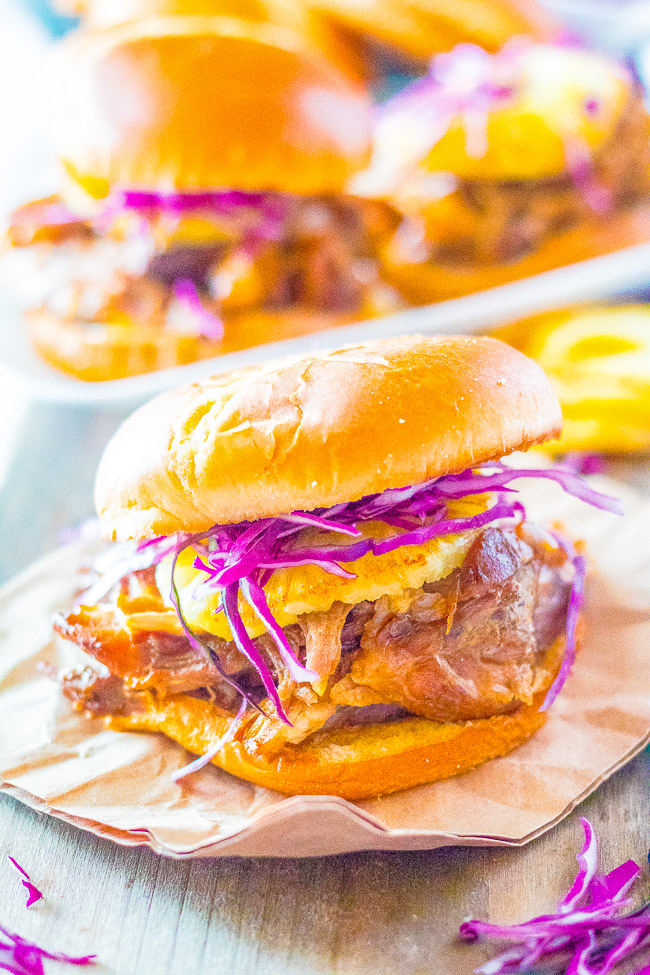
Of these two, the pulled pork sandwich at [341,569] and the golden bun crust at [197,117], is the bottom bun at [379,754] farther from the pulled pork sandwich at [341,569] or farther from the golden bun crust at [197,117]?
the golden bun crust at [197,117]

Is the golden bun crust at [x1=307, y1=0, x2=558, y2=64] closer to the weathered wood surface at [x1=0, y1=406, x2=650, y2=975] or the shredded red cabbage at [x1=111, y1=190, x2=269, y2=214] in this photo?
the shredded red cabbage at [x1=111, y1=190, x2=269, y2=214]

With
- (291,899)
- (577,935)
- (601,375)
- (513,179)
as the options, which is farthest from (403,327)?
(577,935)

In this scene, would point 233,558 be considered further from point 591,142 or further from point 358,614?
point 591,142

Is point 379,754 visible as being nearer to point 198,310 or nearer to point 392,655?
point 392,655

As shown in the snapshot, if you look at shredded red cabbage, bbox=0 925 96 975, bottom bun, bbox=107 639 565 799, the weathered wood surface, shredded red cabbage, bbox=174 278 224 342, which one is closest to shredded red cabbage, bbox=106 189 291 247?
shredded red cabbage, bbox=174 278 224 342

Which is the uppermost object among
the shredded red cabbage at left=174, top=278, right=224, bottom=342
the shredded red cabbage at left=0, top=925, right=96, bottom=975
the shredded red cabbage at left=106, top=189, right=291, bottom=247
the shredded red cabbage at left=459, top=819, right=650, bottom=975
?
the shredded red cabbage at left=106, top=189, right=291, bottom=247

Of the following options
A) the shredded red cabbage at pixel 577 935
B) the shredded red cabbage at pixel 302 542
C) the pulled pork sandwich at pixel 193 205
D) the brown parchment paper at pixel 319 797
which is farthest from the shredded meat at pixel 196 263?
the shredded red cabbage at pixel 577 935
